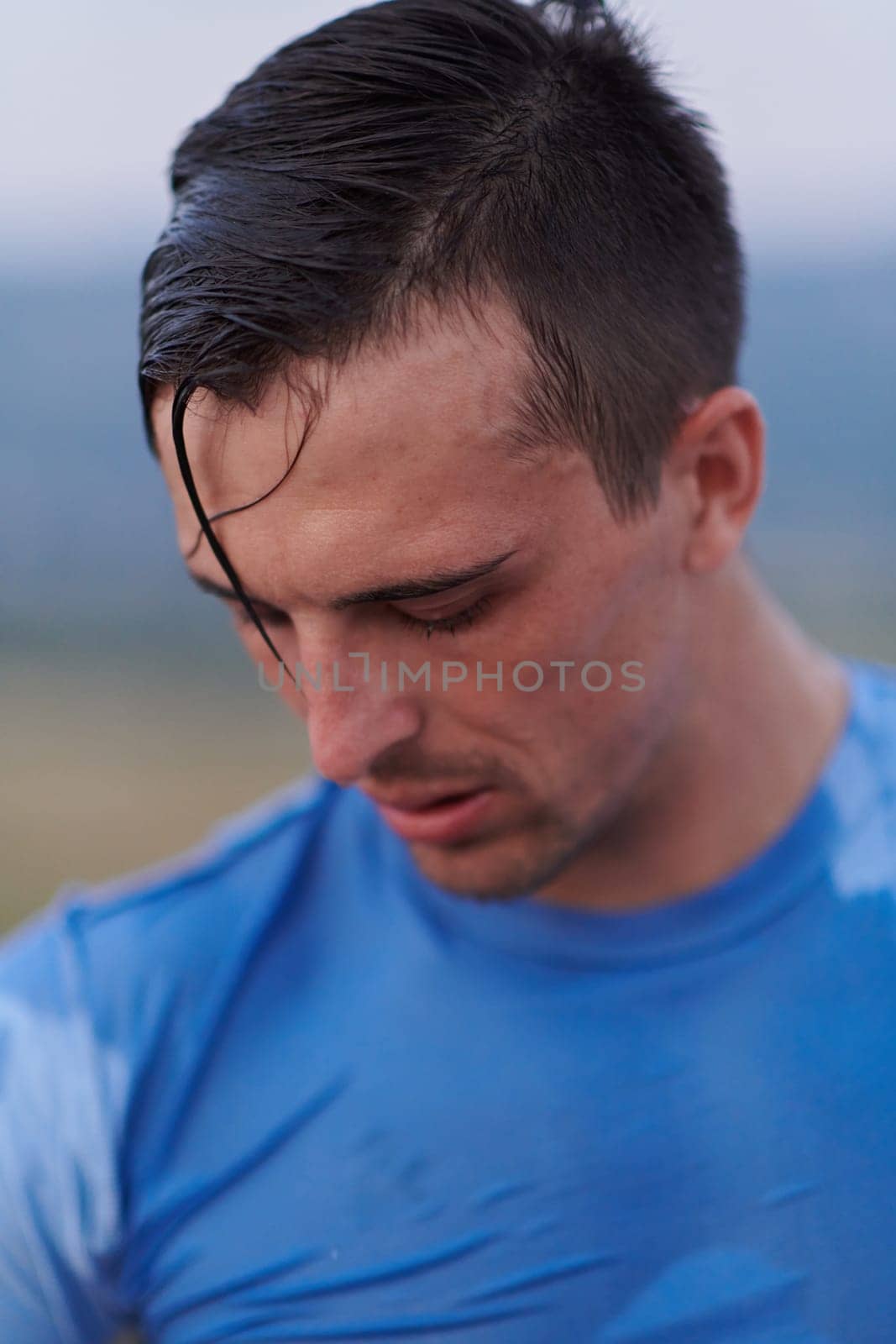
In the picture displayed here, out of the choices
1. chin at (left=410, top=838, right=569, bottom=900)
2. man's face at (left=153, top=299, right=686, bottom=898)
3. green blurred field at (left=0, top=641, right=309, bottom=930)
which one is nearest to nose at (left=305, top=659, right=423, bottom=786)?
man's face at (left=153, top=299, right=686, bottom=898)

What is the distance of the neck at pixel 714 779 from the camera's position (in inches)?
45.3

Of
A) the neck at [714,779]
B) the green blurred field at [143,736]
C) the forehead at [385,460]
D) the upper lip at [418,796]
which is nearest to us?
the forehead at [385,460]

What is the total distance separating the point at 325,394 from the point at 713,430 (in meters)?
0.38

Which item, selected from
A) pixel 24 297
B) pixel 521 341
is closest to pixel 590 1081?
pixel 521 341

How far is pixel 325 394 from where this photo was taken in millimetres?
830

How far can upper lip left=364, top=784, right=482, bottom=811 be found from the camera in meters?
1.00

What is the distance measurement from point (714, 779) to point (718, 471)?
30 centimetres

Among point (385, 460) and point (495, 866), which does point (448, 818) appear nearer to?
point (495, 866)

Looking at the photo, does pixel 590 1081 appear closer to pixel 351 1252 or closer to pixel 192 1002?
pixel 351 1252

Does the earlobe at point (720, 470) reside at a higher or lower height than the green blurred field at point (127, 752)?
higher

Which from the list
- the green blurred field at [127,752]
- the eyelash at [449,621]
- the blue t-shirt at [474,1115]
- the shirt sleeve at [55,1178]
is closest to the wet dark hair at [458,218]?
the eyelash at [449,621]

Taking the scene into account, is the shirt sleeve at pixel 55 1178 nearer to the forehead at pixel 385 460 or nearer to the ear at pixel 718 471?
the forehead at pixel 385 460

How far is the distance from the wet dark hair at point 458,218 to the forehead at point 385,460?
0.6 inches

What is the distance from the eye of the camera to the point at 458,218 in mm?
864
